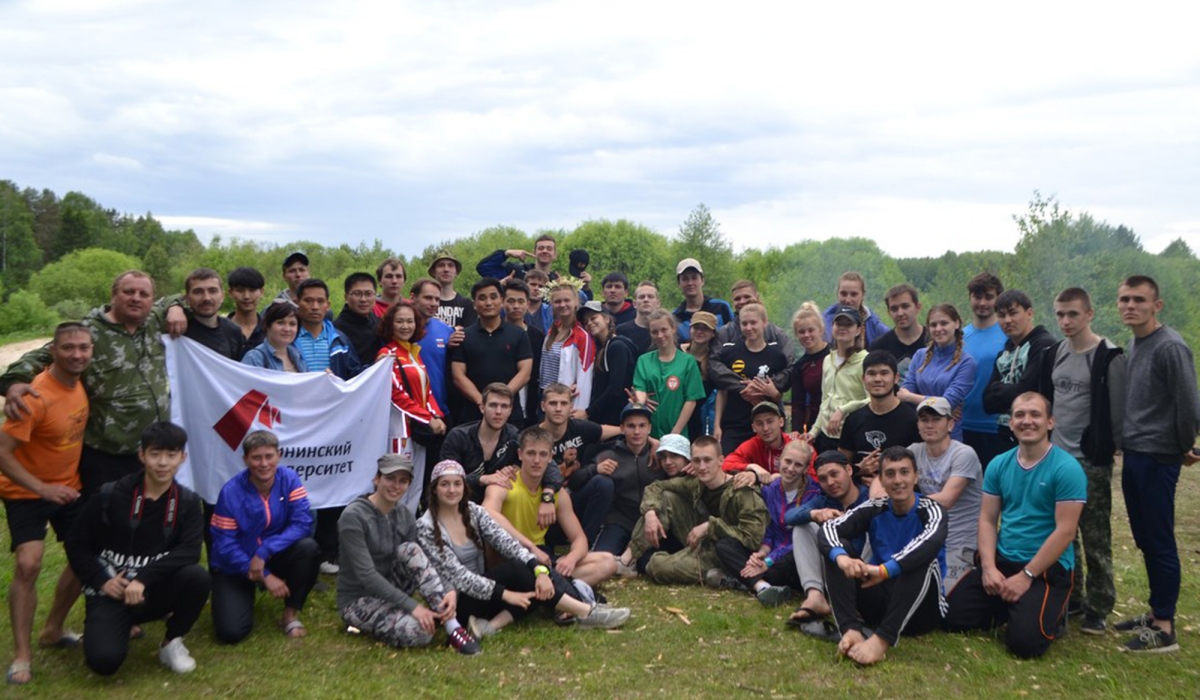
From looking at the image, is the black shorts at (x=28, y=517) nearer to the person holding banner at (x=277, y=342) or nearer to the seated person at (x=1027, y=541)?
the person holding banner at (x=277, y=342)

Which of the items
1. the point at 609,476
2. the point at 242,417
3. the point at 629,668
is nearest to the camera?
the point at 629,668

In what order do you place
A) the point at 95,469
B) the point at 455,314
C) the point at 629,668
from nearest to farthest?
the point at 629,668 → the point at 95,469 → the point at 455,314

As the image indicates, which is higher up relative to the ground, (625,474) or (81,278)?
(81,278)

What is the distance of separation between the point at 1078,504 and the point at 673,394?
12.0 feet

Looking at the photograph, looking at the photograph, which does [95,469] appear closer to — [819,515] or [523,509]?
[523,509]

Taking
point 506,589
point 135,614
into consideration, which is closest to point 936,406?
point 506,589

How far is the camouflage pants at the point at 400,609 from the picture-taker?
6.00 m

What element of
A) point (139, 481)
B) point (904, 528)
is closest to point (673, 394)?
point (904, 528)

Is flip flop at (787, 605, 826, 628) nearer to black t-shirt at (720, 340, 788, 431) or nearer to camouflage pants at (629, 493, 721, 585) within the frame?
camouflage pants at (629, 493, 721, 585)

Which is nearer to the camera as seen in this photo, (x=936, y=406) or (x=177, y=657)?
(x=177, y=657)

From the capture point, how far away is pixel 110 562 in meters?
5.51

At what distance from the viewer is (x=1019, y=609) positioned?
19.4 ft

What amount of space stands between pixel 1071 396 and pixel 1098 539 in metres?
0.99

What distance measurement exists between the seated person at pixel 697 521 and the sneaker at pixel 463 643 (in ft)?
6.78
